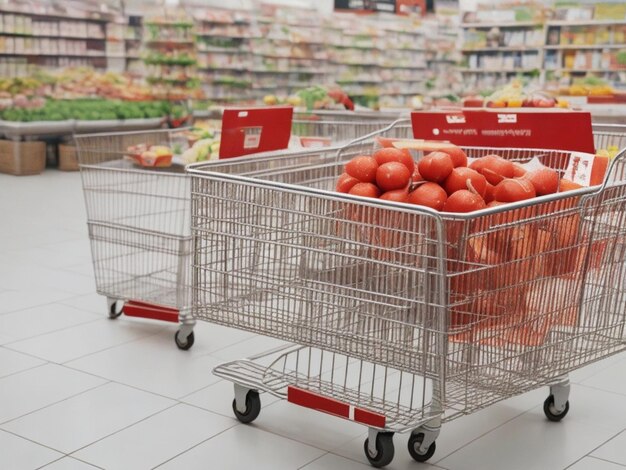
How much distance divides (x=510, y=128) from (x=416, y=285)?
1049mm

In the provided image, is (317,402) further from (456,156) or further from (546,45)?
(546,45)

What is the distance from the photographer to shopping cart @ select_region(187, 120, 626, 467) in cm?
210

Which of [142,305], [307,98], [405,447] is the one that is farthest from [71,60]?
[405,447]

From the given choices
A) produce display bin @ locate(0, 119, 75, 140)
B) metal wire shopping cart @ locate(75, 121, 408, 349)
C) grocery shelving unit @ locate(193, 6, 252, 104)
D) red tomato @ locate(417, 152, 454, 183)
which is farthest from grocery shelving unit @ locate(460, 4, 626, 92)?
red tomato @ locate(417, 152, 454, 183)

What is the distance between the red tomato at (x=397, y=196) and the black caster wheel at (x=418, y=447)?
70cm

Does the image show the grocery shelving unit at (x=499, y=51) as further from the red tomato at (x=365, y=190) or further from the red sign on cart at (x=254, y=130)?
the red tomato at (x=365, y=190)

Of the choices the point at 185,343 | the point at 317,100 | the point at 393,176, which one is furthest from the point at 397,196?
the point at 317,100

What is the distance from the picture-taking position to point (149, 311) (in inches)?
145

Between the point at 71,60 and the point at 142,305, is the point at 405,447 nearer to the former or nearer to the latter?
the point at 142,305

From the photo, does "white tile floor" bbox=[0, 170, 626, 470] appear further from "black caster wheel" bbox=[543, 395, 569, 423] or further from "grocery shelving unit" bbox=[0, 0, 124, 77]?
"grocery shelving unit" bbox=[0, 0, 124, 77]

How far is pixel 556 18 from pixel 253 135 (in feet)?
30.2

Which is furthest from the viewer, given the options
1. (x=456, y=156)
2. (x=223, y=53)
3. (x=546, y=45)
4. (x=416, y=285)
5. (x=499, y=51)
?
(x=499, y=51)

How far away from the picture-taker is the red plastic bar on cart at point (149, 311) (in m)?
3.61

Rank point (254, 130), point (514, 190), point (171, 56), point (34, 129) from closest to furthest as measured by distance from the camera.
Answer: point (514, 190)
point (254, 130)
point (34, 129)
point (171, 56)
